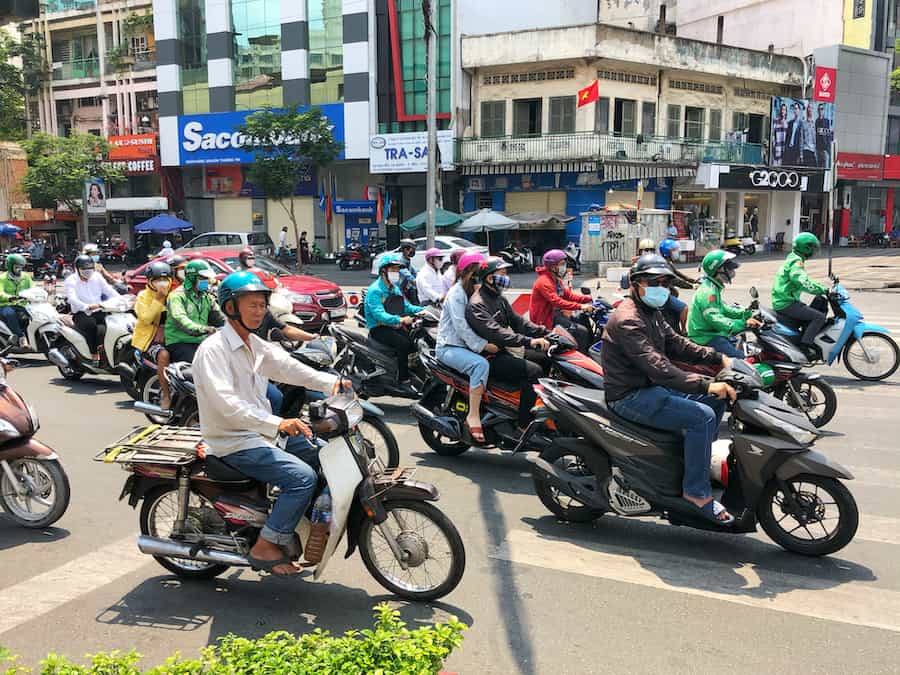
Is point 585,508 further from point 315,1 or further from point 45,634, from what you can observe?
point 315,1

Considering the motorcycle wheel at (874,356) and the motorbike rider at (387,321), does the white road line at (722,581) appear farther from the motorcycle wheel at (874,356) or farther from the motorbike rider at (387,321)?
the motorcycle wheel at (874,356)

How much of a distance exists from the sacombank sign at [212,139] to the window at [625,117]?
12.8 meters

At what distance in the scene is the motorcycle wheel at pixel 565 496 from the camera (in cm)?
515

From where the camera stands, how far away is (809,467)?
4.45m

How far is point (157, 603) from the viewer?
4250mm

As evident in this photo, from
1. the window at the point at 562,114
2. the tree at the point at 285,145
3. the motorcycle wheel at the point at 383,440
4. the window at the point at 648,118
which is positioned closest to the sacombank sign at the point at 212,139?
the tree at the point at 285,145

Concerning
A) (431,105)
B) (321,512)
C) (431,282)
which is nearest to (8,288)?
(431,282)

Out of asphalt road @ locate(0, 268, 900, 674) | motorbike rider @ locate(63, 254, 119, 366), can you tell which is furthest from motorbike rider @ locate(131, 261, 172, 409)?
asphalt road @ locate(0, 268, 900, 674)

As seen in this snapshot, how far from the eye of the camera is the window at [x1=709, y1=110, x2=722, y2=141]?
34.6m

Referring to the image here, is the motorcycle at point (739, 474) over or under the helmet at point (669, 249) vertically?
under

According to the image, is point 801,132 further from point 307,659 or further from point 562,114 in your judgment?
point 307,659

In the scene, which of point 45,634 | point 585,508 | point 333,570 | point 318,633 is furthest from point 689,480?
point 45,634

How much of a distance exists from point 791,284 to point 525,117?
2533 cm

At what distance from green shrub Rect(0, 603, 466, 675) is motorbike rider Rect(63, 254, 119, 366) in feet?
26.9
